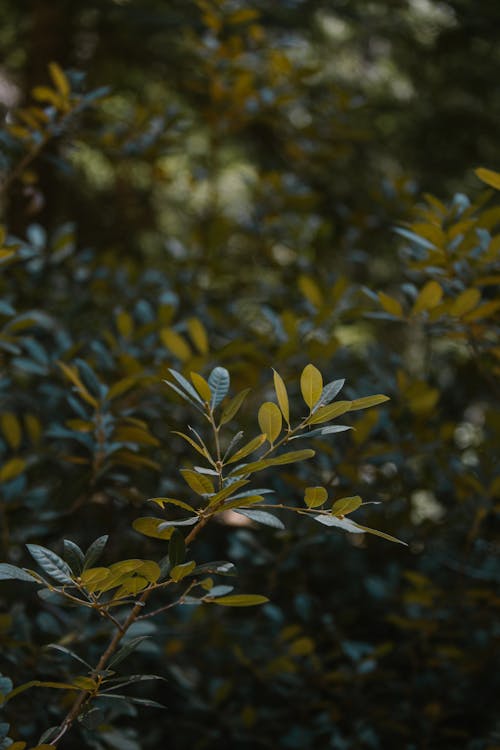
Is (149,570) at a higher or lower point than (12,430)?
higher

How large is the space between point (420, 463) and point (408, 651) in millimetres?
513

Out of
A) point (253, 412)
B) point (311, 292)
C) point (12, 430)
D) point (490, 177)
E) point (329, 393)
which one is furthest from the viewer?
point (253, 412)

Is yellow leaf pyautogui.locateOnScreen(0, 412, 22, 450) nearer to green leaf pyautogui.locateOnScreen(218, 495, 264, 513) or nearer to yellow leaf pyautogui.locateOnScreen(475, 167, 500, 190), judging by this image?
green leaf pyautogui.locateOnScreen(218, 495, 264, 513)

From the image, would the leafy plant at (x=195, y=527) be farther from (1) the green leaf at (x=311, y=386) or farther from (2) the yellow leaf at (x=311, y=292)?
(2) the yellow leaf at (x=311, y=292)

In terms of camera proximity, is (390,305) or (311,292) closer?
(390,305)

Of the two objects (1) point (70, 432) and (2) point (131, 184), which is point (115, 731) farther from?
(2) point (131, 184)

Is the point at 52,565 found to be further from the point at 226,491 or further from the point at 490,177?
the point at 490,177

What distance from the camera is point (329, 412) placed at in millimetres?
994

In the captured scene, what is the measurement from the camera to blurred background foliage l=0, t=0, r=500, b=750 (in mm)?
1590

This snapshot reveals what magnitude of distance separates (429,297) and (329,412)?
574 mm

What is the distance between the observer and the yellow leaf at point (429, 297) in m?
1.47

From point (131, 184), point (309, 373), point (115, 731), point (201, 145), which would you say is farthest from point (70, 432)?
point (201, 145)

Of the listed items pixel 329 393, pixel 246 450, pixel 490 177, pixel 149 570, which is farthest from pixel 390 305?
pixel 149 570

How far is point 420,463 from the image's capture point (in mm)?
2145
